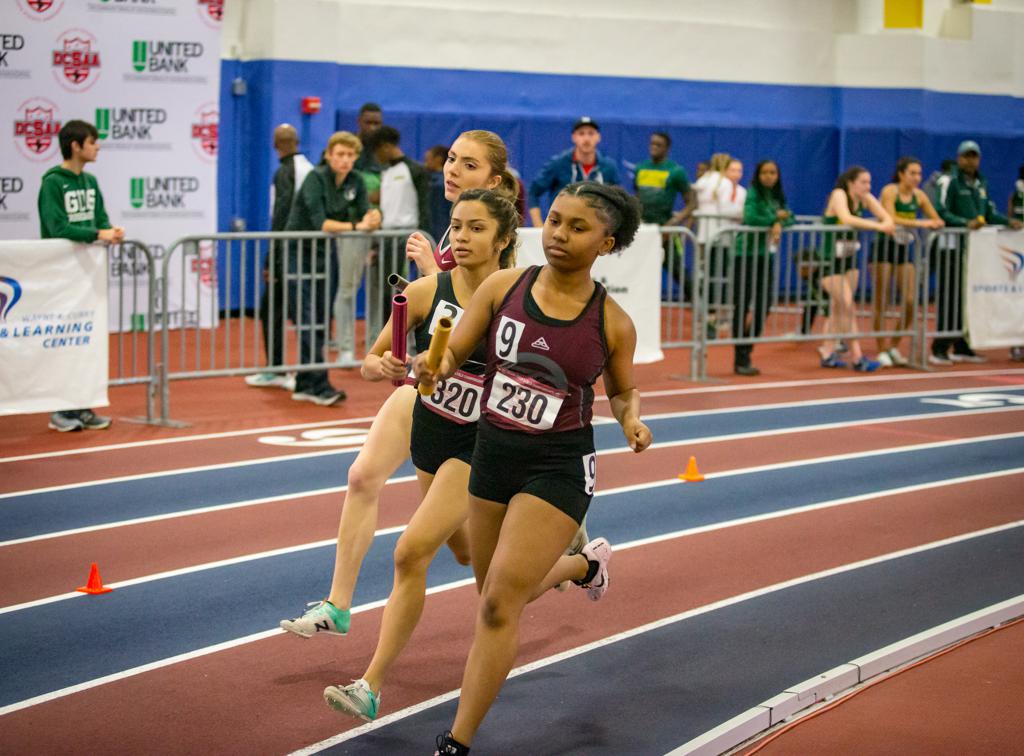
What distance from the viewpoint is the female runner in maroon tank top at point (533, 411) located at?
16.8 ft

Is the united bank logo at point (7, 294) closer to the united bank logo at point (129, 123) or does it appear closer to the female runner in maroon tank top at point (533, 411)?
the united bank logo at point (129, 123)

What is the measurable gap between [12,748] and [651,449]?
715cm

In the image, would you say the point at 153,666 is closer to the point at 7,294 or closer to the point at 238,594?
the point at 238,594

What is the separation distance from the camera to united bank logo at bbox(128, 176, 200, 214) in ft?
56.1

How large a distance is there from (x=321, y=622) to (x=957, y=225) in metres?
13.2

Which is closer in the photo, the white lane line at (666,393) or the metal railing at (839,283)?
the white lane line at (666,393)

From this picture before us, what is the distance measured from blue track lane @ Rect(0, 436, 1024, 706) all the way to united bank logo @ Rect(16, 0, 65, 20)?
936cm

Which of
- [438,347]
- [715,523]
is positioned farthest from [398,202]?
[438,347]

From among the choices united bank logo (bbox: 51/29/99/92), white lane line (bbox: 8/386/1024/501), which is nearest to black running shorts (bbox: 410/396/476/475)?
white lane line (bbox: 8/386/1024/501)

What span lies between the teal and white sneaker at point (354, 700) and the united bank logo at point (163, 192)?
12550mm

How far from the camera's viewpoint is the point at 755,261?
15938mm

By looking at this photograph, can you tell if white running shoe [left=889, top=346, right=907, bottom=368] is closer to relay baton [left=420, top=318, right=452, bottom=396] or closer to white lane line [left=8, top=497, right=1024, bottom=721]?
white lane line [left=8, top=497, right=1024, bottom=721]

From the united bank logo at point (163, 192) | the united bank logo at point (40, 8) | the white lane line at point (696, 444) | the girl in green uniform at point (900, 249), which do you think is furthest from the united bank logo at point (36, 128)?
the girl in green uniform at point (900, 249)

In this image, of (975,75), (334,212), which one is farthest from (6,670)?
(975,75)
